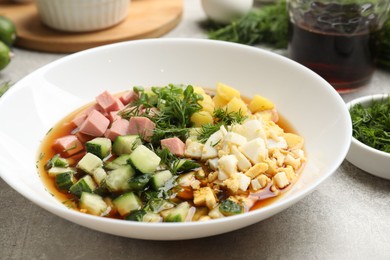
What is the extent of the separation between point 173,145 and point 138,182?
0.27 meters

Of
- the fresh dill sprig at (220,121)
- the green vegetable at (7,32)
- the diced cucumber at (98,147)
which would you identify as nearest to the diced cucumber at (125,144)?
the diced cucumber at (98,147)

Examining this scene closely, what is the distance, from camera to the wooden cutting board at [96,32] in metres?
3.56

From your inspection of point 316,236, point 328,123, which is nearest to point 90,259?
point 316,236

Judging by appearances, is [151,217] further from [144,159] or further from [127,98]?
[127,98]

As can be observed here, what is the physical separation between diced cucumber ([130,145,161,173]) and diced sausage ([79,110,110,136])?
344 mm

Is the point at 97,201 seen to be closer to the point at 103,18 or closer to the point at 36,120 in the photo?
the point at 36,120

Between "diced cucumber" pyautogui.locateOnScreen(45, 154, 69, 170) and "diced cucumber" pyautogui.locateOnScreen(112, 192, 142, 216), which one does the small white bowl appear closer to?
"diced cucumber" pyautogui.locateOnScreen(45, 154, 69, 170)

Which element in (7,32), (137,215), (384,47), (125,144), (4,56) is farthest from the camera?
(7,32)

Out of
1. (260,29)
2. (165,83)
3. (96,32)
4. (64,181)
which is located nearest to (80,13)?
(96,32)

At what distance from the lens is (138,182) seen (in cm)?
197

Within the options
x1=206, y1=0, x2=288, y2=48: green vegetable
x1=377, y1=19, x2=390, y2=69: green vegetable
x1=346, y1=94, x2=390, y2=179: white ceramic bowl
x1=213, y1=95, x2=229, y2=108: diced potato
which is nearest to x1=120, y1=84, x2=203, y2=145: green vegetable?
x1=213, y1=95, x2=229, y2=108: diced potato

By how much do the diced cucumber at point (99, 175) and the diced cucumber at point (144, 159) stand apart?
14cm

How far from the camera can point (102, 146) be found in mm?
2217

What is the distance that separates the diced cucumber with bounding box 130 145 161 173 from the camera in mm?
2016
